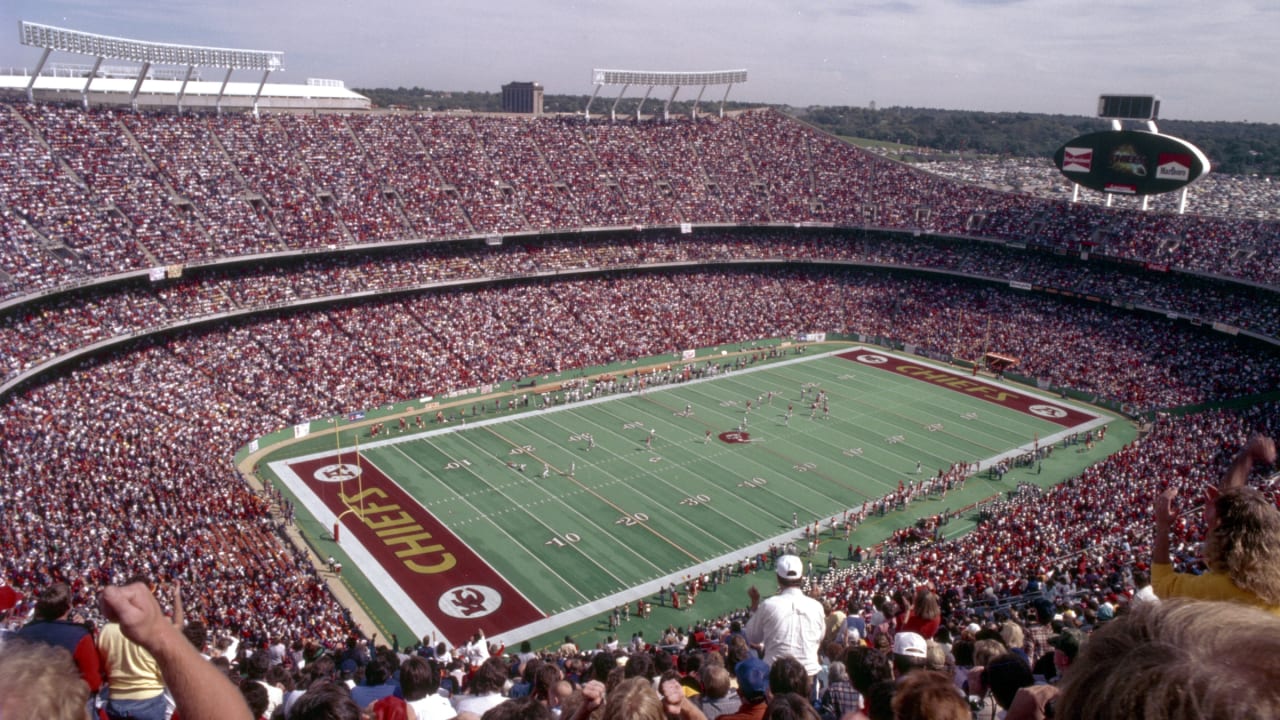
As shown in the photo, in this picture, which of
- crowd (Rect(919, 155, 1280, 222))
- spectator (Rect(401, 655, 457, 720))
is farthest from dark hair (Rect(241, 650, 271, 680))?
crowd (Rect(919, 155, 1280, 222))

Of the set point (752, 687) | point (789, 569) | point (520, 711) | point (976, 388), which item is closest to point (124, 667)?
point (520, 711)

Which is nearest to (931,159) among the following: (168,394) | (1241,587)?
(168,394)

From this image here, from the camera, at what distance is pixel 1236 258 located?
153 feet

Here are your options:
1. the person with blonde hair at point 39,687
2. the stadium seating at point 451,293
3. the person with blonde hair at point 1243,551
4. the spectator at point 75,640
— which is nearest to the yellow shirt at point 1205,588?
the person with blonde hair at point 1243,551

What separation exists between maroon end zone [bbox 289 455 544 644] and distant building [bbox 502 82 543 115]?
6450cm

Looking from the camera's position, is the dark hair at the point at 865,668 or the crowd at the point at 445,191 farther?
the crowd at the point at 445,191

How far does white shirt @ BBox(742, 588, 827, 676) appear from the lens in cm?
753

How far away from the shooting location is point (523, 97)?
9406cm

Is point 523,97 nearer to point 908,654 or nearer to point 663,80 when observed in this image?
point 663,80

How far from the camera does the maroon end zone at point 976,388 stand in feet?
137

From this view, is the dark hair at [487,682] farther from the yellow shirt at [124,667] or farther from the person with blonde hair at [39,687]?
the person with blonde hair at [39,687]

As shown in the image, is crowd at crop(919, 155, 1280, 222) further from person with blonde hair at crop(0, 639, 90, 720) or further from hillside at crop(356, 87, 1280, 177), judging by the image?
person with blonde hair at crop(0, 639, 90, 720)

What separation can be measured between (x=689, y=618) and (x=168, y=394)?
74.6 feet

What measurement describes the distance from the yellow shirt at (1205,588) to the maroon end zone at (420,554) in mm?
20565
